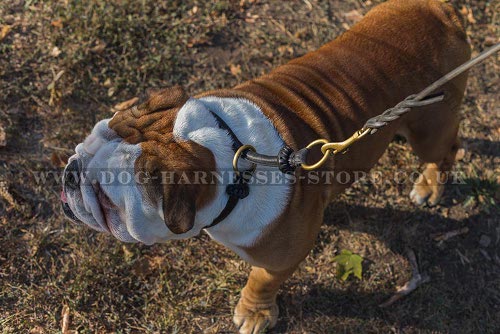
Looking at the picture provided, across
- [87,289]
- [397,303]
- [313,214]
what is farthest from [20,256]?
[397,303]

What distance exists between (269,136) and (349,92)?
666 millimetres

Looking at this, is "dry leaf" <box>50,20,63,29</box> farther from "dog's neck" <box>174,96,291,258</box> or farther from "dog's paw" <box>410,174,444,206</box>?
A: "dog's paw" <box>410,174,444,206</box>

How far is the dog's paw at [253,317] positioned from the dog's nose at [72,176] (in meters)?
1.72

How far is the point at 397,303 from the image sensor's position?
4.03m

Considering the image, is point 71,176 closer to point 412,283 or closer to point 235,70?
point 235,70

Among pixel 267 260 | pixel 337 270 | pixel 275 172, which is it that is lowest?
Result: pixel 337 270

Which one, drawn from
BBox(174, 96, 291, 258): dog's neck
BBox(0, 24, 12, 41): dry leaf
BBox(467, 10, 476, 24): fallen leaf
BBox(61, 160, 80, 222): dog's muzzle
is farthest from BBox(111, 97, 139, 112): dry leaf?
BBox(467, 10, 476, 24): fallen leaf

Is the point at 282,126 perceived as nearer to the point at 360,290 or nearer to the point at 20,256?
the point at 360,290

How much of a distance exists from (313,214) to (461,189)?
2.11m

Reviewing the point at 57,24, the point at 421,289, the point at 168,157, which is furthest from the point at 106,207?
the point at 57,24

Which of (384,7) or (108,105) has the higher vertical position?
(384,7)

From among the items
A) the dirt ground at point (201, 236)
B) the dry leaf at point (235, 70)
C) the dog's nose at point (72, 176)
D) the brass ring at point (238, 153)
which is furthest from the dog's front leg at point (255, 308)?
the dry leaf at point (235, 70)

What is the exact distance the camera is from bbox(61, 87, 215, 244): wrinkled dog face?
2.26 meters

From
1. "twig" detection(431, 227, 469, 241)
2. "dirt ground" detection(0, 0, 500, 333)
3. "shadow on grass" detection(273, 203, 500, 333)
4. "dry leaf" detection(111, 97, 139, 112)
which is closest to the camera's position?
"dirt ground" detection(0, 0, 500, 333)
